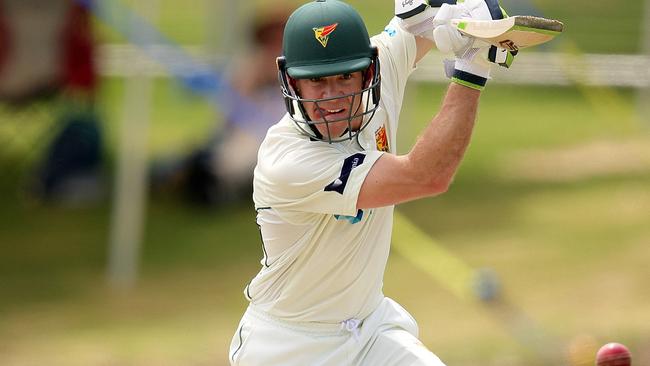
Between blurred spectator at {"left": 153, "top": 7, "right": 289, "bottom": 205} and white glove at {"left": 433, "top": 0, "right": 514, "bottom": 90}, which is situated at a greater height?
white glove at {"left": 433, "top": 0, "right": 514, "bottom": 90}

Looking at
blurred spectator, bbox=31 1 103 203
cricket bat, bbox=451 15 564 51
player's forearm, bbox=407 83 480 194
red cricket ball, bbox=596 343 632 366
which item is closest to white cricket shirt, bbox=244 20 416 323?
player's forearm, bbox=407 83 480 194

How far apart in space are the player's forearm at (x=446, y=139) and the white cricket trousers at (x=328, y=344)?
0.73 metres

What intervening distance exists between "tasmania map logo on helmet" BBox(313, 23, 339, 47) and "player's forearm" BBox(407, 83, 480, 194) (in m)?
0.52

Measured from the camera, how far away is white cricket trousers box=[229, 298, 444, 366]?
470 cm

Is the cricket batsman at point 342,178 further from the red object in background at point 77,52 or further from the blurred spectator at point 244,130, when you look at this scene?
the red object in background at point 77,52

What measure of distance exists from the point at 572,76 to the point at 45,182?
18.3ft

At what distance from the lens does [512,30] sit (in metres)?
4.09

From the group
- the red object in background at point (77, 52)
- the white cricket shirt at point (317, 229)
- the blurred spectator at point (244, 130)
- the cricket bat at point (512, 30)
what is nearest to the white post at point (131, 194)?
the blurred spectator at point (244, 130)

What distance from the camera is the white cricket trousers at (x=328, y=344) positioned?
4.70 meters

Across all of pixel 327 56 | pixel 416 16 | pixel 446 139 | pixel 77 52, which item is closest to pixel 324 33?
pixel 327 56

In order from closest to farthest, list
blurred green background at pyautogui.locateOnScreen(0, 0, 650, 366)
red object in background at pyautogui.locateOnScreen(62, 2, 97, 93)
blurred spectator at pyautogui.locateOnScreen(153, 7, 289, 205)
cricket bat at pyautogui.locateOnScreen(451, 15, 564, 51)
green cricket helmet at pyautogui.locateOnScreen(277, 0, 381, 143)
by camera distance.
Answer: cricket bat at pyautogui.locateOnScreen(451, 15, 564, 51) < green cricket helmet at pyautogui.locateOnScreen(277, 0, 381, 143) < blurred green background at pyautogui.locateOnScreen(0, 0, 650, 366) < blurred spectator at pyautogui.locateOnScreen(153, 7, 289, 205) < red object in background at pyautogui.locateOnScreen(62, 2, 97, 93)

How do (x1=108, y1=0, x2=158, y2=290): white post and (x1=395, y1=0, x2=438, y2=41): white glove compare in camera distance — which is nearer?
(x1=395, y1=0, x2=438, y2=41): white glove

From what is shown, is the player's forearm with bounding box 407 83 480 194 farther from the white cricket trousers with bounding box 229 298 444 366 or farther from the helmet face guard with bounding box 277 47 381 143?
the white cricket trousers with bounding box 229 298 444 366

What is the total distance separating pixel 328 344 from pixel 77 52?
881 centimetres
